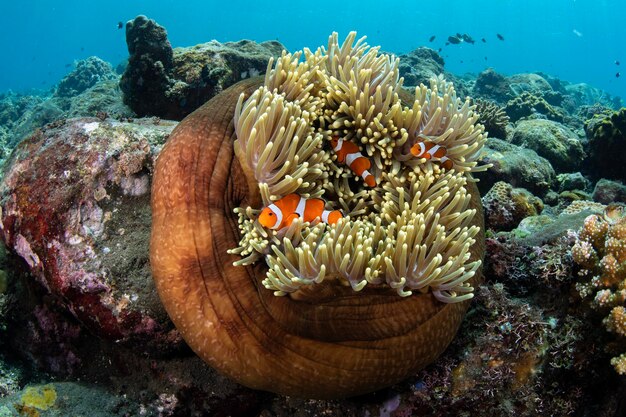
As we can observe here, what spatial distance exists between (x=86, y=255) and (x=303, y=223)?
133cm

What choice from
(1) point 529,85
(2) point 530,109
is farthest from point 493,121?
(1) point 529,85

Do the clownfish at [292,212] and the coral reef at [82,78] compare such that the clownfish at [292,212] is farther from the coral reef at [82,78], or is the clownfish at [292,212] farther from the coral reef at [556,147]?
the coral reef at [82,78]

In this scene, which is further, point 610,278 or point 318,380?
point 610,278

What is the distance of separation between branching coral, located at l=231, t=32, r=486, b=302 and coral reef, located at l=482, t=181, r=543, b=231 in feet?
5.28

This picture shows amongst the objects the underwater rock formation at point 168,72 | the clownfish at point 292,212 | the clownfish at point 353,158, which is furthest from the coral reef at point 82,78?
the clownfish at point 292,212

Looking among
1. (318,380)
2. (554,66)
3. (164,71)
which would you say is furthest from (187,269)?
(554,66)

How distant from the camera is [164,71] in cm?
593

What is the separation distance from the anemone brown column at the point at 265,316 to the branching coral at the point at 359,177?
4.0 inches

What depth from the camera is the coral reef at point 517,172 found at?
5270 millimetres

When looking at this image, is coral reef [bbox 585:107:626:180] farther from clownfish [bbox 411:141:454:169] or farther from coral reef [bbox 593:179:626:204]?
clownfish [bbox 411:141:454:169]

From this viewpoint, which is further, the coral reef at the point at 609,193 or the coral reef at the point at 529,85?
the coral reef at the point at 529,85

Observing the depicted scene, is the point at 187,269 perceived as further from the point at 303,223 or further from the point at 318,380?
the point at 318,380

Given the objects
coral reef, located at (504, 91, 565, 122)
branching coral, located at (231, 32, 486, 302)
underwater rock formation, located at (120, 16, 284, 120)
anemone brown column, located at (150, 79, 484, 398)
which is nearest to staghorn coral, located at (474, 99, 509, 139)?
coral reef, located at (504, 91, 565, 122)

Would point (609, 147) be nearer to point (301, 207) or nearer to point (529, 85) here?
point (301, 207)
